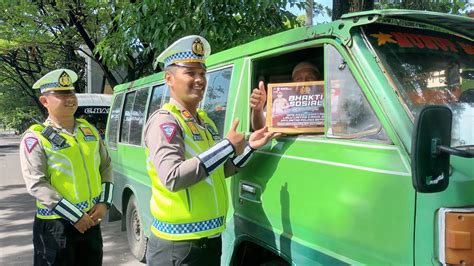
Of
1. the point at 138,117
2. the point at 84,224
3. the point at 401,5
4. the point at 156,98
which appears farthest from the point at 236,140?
the point at 401,5

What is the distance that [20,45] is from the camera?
54.6 ft

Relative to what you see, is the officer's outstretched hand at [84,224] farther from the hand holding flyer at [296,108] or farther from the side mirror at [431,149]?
the side mirror at [431,149]

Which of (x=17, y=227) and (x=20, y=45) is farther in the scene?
(x=20, y=45)

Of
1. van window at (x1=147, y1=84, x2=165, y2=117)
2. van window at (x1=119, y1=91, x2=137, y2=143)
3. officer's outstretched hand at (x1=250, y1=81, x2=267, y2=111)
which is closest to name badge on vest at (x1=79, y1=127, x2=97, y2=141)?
van window at (x1=147, y1=84, x2=165, y2=117)

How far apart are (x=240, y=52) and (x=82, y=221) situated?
159 centimetres

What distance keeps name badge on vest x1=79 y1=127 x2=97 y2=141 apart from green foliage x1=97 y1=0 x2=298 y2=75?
8.16 feet

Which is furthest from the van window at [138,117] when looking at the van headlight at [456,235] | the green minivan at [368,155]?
the van headlight at [456,235]

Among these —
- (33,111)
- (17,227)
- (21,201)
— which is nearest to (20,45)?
(21,201)

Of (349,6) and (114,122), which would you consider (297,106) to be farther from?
(114,122)

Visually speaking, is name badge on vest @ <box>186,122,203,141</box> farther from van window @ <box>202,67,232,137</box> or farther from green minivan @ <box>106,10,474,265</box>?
van window @ <box>202,67,232,137</box>

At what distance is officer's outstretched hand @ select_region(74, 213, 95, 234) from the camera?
3.00 metres

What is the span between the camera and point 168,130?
2164mm

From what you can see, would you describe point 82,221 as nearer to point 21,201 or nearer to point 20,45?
point 21,201

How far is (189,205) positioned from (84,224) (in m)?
1.18
